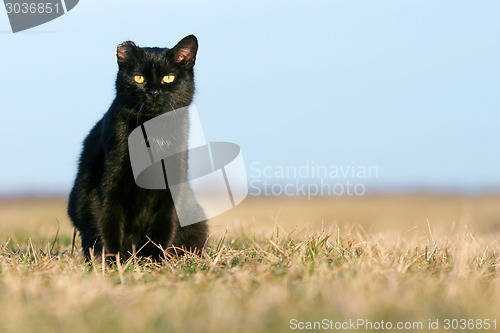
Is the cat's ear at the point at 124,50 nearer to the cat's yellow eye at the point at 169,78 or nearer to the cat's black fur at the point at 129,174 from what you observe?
the cat's black fur at the point at 129,174

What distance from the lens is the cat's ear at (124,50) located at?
4.43 meters

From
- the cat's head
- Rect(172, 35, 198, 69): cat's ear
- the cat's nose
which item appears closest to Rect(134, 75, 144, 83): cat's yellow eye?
the cat's head

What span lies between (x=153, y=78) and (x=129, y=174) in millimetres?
828

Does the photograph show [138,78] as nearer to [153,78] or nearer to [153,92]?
[153,78]

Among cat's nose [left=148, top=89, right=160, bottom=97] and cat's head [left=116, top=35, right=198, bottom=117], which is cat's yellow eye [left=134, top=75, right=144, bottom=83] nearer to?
cat's head [left=116, top=35, right=198, bottom=117]

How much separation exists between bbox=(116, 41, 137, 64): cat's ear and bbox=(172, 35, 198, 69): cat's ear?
13.6 inches

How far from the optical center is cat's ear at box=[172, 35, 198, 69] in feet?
15.0

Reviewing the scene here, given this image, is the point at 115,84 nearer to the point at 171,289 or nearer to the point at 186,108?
the point at 186,108

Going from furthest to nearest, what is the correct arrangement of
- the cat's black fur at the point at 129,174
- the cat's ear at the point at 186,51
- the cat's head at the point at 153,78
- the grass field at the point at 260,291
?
the cat's ear at the point at 186,51, the cat's head at the point at 153,78, the cat's black fur at the point at 129,174, the grass field at the point at 260,291

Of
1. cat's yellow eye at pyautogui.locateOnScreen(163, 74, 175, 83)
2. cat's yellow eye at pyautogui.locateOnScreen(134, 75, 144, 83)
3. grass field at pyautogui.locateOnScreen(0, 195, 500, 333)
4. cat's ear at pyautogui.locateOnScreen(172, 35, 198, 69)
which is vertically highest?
cat's ear at pyautogui.locateOnScreen(172, 35, 198, 69)

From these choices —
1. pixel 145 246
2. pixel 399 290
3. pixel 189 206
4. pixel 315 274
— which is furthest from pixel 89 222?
pixel 399 290

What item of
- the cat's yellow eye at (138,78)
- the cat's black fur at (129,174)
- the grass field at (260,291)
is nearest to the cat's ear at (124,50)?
the cat's black fur at (129,174)

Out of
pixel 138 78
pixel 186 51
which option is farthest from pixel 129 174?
pixel 186 51

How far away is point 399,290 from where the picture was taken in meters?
2.64
